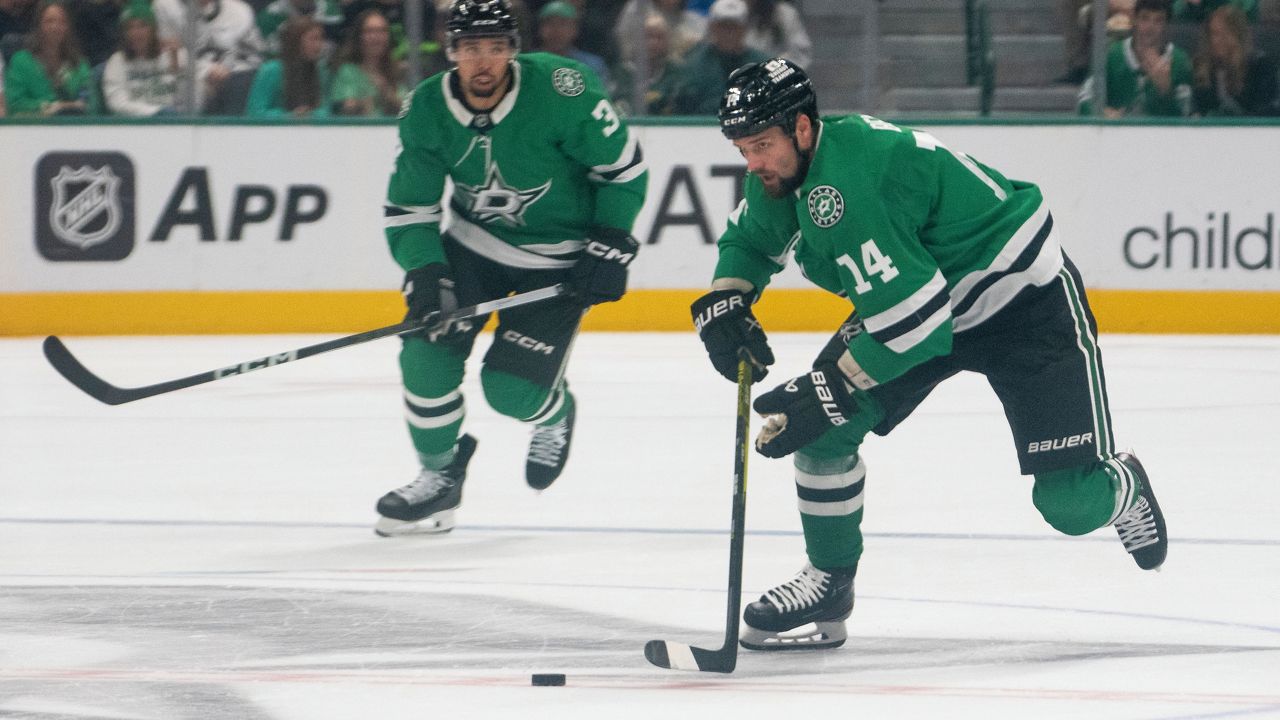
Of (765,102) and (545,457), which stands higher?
(765,102)

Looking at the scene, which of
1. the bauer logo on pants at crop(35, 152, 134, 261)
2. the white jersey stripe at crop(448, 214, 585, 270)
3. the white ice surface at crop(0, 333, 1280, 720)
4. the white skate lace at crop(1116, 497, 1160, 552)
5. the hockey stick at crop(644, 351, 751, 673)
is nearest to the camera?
the white ice surface at crop(0, 333, 1280, 720)

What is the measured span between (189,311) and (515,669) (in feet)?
19.9

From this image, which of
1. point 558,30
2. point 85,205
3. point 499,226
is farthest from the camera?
point 558,30

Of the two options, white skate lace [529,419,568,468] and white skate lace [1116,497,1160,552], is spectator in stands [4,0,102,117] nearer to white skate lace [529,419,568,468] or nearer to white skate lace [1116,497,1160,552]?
white skate lace [529,419,568,468]

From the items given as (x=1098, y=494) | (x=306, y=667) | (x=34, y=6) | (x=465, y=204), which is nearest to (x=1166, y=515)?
(x=1098, y=494)

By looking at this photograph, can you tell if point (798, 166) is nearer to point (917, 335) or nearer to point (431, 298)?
point (917, 335)

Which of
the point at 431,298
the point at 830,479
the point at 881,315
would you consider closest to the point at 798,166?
the point at 881,315

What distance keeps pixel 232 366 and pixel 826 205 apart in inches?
78.0

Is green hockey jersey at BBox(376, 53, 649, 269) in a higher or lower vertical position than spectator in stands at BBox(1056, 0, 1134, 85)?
higher

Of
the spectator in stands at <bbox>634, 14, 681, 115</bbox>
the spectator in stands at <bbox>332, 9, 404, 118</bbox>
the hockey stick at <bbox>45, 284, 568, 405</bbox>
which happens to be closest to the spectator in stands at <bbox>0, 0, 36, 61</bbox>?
the spectator in stands at <bbox>332, 9, 404, 118</bbox>

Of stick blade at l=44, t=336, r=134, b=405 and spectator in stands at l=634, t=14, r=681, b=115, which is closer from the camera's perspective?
stick blade at l=44, t=336, r=134, b=405

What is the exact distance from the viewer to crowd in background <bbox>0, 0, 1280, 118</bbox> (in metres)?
8.84

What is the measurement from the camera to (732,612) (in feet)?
10.4

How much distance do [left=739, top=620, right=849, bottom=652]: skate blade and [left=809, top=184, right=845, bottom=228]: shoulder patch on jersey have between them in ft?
2.30
